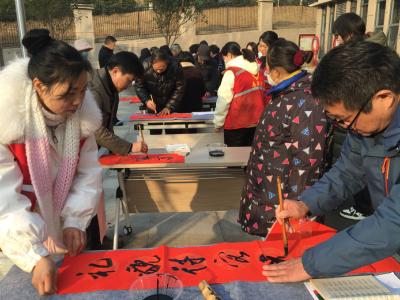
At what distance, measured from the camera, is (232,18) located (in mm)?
21000

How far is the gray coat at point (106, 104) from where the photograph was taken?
252cm

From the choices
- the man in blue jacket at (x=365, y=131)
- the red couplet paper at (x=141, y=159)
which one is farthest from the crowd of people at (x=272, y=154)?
the red couplet paper at (x=141, y=159)

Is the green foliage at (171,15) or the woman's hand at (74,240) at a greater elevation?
the green foliage at (171,15)

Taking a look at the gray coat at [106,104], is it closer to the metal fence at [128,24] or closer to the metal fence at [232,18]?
the metal fence at [128,24]

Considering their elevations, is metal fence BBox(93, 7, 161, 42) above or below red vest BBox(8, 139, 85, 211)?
above

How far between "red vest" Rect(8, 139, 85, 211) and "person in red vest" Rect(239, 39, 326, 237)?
1.14 metres

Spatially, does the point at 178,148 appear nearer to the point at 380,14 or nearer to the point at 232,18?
the point at 380,14

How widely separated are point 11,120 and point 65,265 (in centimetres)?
52

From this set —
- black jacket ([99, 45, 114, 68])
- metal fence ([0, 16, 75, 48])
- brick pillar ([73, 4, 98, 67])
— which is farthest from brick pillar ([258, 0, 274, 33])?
black jacket ([99, 45, 114, 68])

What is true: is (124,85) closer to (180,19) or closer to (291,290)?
A: (291,290)

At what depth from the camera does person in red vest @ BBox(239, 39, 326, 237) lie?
181 cm

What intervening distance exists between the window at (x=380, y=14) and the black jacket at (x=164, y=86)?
7.74 m

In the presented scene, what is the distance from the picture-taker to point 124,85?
8.57 ft

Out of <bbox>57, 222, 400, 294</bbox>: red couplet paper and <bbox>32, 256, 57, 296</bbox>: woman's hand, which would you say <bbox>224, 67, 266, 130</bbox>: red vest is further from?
<bbox>32, 256, 57, 296</bbox>: woman's hand
